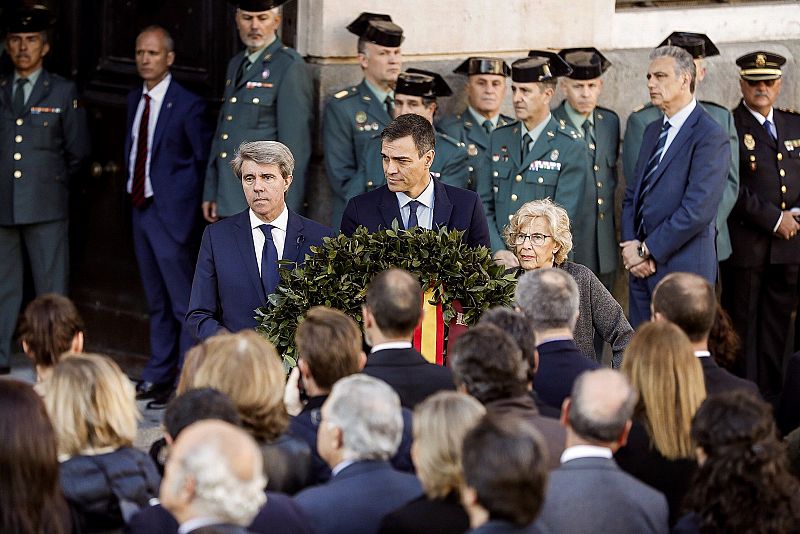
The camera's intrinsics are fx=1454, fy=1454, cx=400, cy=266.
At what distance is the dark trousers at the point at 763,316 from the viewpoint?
8.72 m

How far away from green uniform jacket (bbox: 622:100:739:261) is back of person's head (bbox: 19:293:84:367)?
4147 mm

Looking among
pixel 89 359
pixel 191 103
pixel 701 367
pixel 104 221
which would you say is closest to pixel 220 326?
pixel 89 359

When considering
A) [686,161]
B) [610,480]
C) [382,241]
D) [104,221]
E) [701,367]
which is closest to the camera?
[610,480]

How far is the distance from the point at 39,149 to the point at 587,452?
5513 millimetres

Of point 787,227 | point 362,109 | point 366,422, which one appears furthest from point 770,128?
point 366,422

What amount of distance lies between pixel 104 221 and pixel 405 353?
4.70m

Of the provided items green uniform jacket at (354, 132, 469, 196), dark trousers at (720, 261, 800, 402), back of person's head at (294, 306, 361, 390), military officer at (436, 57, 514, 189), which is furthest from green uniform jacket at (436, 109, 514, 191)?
back of person's head at (294, 306, 361, 390)

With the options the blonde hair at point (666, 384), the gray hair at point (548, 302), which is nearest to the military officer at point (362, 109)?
the gray hair at point (548, 302)

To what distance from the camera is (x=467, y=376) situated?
4449mm

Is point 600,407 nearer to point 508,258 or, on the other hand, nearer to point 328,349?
point 328,349

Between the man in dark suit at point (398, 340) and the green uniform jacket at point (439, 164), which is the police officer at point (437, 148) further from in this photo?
the man in dark suit at point (398, 340)

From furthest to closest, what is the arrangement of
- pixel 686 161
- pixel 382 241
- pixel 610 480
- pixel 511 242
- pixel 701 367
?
1. pixel 686 161
2. pixel 511 242
3. pixel 382 241
4. pixel 701 367
5. pixel 610 480

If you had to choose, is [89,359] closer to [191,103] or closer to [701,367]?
[701,367]

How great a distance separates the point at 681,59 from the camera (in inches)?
301
